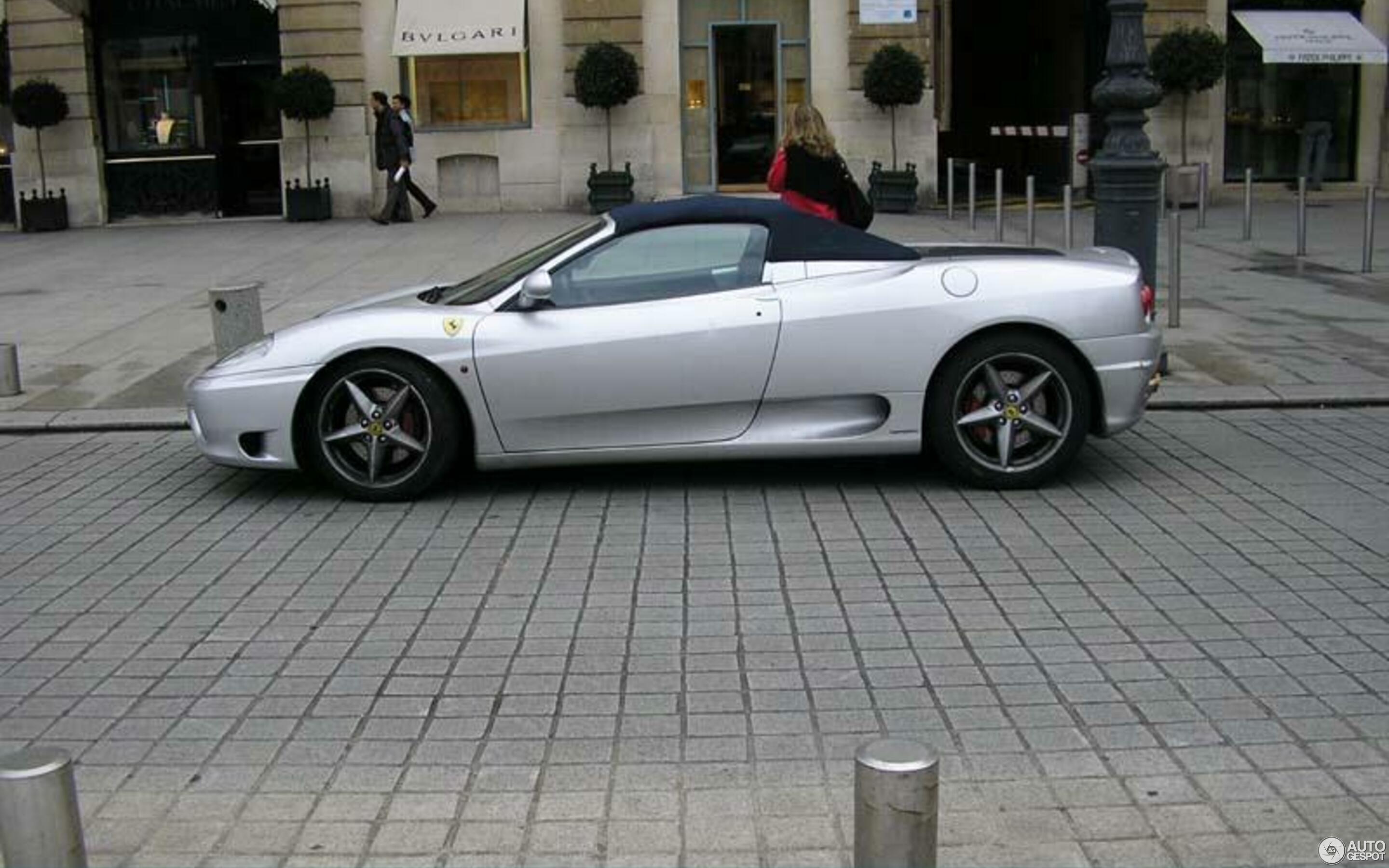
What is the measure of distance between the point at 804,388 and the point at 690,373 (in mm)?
544

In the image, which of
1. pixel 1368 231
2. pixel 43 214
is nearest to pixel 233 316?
pixel 1368 231

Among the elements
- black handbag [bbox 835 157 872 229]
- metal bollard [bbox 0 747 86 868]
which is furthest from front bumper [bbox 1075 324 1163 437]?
metal bollard [bbox 0 747 86 868]

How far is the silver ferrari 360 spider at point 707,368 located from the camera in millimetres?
7480

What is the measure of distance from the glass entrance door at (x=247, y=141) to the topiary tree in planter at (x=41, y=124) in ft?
7.53

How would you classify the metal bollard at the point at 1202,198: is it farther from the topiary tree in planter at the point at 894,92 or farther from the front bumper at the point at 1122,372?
the front bumper at the point at 1122,372

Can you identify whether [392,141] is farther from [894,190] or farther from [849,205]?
[849,205]

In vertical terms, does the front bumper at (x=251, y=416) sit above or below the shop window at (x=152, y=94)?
below

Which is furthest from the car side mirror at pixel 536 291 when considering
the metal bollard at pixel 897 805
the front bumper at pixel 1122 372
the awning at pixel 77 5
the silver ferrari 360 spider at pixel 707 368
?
the awning at pixel 77 5

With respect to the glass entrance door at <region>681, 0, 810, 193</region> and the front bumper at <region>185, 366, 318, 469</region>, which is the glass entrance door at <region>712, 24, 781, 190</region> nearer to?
the glass entrance door at <region>681, 0, 810, 193</region>

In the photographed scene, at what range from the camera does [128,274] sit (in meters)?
17.5

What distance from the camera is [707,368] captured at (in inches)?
294

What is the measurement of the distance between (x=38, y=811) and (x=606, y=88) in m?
20.3

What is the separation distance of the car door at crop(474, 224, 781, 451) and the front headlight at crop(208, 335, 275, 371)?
1.05 m

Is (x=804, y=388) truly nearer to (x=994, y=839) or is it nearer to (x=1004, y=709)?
(x=1004, y=709)
